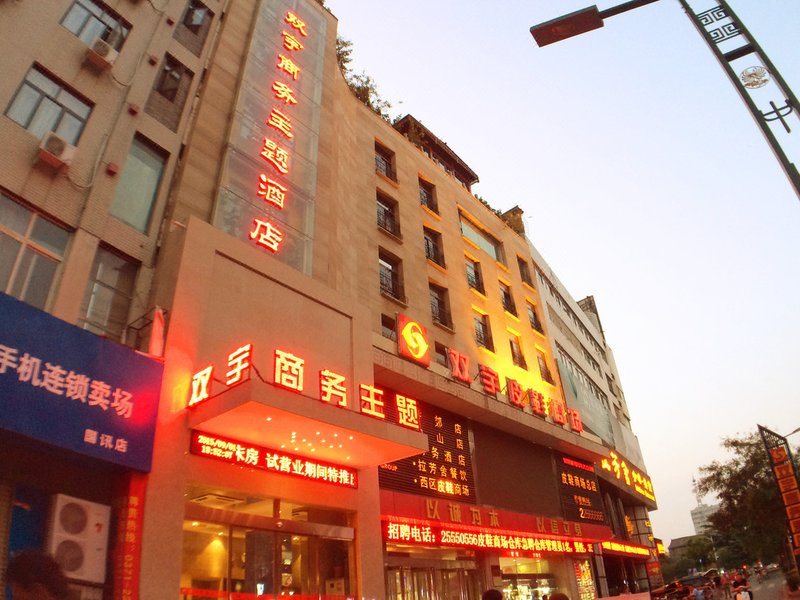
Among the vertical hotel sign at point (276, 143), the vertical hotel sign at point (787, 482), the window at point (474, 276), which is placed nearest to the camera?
the vertical hotel sign at point (276, 143)

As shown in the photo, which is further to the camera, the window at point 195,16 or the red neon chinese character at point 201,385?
the window at point 195,16

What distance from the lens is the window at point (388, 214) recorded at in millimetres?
23969

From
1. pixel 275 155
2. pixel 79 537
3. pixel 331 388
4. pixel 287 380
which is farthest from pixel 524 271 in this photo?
pixel 79 537

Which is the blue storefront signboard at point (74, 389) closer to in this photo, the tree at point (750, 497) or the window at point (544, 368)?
the window at point (544, 368)

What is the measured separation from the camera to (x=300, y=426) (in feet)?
38.7

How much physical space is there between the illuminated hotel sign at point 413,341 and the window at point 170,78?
10.5 m

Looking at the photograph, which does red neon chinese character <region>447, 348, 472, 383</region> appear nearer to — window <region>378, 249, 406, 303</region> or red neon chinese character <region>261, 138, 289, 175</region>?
window <region>378, 249, 406, 303</region>

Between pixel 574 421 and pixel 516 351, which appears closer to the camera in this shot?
pixel 574 421

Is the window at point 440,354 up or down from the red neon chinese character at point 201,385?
up

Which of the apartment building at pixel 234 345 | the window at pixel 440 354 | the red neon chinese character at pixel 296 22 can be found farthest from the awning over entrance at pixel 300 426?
the red neon chinese character at pixel 296 22

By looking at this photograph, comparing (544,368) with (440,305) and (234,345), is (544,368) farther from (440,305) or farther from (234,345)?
(234,345)

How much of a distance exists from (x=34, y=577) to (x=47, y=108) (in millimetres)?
12325

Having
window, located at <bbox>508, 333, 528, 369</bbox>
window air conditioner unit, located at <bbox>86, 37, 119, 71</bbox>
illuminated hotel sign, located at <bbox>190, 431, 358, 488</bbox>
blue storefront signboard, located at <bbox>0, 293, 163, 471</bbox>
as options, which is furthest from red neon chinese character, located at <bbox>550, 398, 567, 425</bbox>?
window air conditioner unit, located at <bbox>86, 37, 119, 71</bbox>

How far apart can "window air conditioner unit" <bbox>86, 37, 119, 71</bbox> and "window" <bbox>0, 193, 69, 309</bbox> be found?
4666 mm
